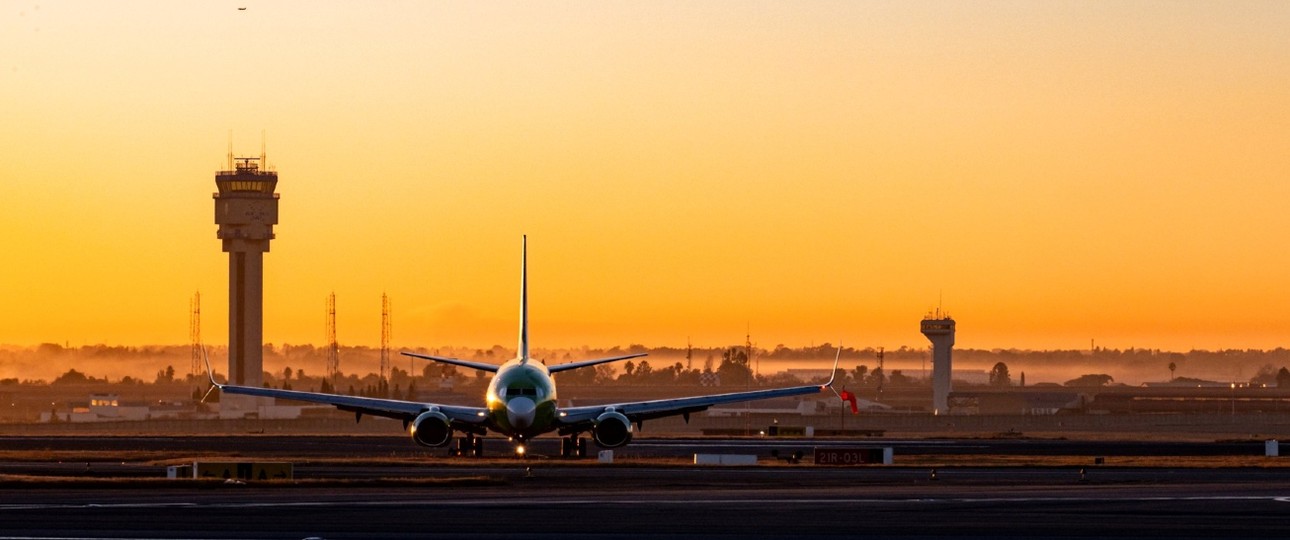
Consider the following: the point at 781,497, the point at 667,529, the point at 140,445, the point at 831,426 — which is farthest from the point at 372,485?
the point at 831,426

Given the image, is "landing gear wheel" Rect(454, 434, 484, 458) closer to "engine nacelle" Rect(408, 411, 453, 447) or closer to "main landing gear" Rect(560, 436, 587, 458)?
"engine nacelle" Rect(408, 411, 453, 447)

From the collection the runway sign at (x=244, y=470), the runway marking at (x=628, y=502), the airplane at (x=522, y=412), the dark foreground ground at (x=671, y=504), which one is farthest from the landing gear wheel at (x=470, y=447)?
the runway marking at (x=628, y=502)

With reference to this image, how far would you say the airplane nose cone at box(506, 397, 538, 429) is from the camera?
74.3 metres

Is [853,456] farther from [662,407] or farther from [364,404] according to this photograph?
[364,404]

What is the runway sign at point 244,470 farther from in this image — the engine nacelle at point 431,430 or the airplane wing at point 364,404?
the airplane wing at point 364,404

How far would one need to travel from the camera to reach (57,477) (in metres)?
61.6

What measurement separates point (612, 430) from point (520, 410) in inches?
228

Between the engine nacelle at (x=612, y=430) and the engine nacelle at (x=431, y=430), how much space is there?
20.2ft

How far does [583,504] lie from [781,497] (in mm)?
6191

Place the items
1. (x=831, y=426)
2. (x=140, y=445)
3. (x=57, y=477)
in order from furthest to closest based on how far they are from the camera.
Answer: (x=831, y=426) → (x=140, y=445) → (x=57, y=477)

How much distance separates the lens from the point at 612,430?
3098 inches

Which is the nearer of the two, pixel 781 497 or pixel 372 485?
pixel 781 497

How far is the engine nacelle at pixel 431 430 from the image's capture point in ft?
256

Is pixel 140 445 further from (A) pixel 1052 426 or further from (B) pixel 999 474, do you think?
(A) pixel 1052 426
